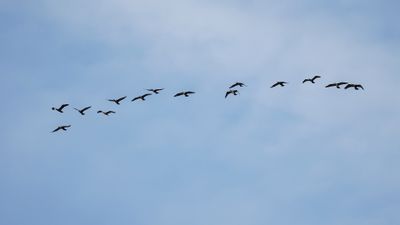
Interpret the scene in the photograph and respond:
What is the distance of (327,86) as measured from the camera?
14838cm

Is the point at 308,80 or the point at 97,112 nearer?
the point at 308,80

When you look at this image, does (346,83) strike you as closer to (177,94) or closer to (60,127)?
(177,94)

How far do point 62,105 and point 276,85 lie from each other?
34.0m

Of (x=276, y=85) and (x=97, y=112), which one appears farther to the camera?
(x=97, y=112)

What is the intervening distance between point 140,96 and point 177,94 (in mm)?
8579

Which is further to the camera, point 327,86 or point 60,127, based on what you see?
point 60,127

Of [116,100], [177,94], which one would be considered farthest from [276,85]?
[116,100]

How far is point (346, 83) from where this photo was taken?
14950 cm

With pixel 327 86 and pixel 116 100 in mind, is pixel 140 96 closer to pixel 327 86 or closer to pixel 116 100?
pixel 116 100

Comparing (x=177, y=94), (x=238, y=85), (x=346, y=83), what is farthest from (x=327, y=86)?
(x=177, y=94)

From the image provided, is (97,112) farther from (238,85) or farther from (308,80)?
(308,80)

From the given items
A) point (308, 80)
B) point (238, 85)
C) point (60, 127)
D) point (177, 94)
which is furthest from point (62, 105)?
point (308, 80)

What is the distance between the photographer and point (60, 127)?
160375mm

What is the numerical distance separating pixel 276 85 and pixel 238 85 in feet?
19.5
